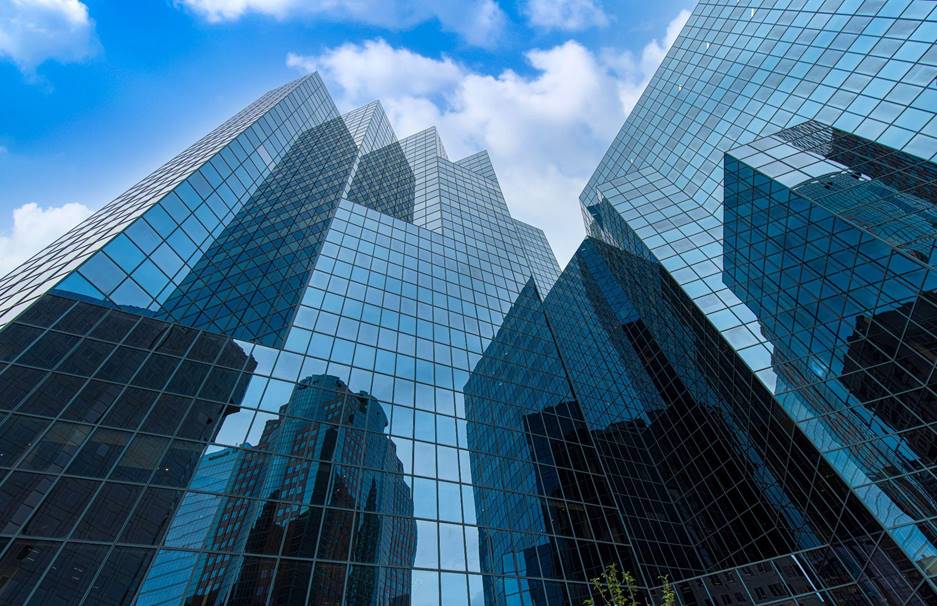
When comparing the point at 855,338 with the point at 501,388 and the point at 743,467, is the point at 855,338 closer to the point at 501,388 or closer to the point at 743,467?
the point at 743,467

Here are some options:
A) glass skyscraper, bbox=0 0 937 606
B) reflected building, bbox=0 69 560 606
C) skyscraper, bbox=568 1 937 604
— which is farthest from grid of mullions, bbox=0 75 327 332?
skyscraper, bbox=568 1 937 604

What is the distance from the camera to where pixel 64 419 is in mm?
18047

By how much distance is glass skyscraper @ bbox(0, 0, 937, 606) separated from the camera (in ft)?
59.1

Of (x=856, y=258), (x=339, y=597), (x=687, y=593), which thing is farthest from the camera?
(x=687, y=593)

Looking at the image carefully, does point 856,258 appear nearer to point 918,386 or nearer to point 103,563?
point 918,386

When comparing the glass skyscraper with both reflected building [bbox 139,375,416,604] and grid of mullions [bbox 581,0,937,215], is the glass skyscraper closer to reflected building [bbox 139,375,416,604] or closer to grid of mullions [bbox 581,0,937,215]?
reflected building [bbox 139,375,416,604]

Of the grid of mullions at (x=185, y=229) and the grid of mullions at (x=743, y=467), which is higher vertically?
the grid of mullions at (x=185, y=229)

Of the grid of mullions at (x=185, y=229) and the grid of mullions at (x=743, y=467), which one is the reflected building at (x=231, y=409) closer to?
the grid of mullions at (x=185, y=229)

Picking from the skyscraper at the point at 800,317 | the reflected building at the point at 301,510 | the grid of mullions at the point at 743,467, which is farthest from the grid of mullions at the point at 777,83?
the reflected building at the point at 301,510

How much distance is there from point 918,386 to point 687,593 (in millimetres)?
15951

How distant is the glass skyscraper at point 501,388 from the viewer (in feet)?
59.1

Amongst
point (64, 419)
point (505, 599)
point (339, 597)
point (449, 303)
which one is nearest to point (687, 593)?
point (505, 599)

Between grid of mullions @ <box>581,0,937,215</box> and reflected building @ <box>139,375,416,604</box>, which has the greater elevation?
grid of mullions @ <box>581,0,937,215</box>

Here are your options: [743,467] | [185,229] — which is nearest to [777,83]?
[743,467]
